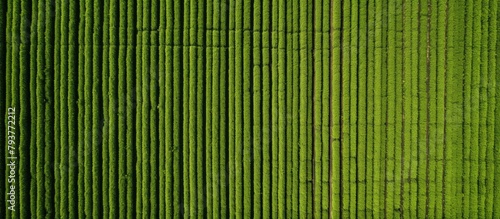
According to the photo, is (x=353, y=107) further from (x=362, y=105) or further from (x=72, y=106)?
(x=72, y=106)

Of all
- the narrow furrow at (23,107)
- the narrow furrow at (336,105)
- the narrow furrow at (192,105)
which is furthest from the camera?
the narrow furrow at (336,105)

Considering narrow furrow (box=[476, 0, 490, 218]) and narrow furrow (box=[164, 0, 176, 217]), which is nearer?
narrow furrow (box=[164, 0, 176, 217])

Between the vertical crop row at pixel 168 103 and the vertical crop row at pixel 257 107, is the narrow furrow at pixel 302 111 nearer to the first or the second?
the vertical crop row at pixel 257 107

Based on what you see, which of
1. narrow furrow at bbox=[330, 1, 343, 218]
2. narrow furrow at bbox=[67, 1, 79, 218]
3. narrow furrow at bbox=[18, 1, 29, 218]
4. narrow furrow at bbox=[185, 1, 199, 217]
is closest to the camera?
narrow furrow at bbox=[18, 1, 29, 218]

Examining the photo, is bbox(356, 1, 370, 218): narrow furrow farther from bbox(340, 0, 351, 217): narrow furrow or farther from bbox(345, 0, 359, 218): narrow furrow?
bbox(340, 0, 351, 217): narrow furrow

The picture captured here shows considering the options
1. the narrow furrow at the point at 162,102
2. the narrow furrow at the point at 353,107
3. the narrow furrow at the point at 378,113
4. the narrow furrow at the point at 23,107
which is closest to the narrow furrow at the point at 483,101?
the narrow furrow at the point at 378,113

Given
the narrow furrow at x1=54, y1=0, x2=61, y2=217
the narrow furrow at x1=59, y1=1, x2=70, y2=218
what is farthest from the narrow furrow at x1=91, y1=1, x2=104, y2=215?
the narrow furrow at x1=54, y1=0, x2=61, y2=217

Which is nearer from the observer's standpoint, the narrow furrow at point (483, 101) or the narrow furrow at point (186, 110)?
the narrow furrow at point (186, 110)

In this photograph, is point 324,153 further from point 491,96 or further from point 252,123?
point 491,96

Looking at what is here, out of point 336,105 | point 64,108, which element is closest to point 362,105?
point 336,105
